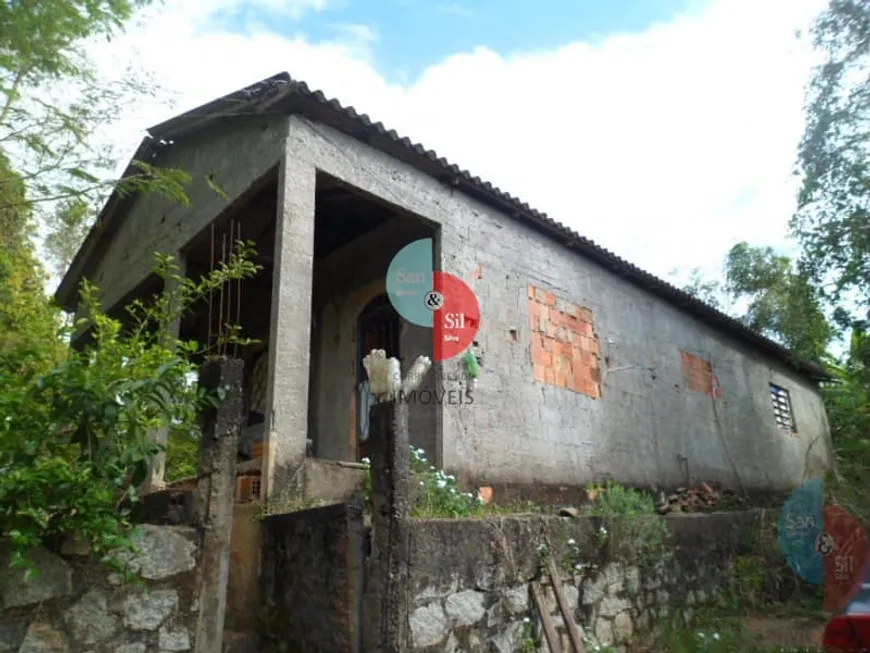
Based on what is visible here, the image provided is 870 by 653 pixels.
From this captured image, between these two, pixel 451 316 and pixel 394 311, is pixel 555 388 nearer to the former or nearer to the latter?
pixel 451 316

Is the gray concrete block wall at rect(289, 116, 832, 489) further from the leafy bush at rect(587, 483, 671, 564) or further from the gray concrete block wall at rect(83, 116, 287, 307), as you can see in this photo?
the leafy bush at rect(587, 483, 671, 564)

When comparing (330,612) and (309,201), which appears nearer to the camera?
(330,612)

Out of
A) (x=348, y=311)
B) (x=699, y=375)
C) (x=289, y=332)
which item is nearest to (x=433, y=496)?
(x=289, y=332)

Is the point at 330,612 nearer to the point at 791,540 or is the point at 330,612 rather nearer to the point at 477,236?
the point at 477,236

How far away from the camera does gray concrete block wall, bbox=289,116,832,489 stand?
7.07m

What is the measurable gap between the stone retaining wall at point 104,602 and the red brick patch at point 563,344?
17.5 ft

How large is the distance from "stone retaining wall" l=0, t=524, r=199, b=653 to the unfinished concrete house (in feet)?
5.96

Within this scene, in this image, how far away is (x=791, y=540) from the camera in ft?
28.7

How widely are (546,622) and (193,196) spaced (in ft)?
20.8

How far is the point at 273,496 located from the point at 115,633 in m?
2.05

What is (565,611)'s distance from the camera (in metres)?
5.37

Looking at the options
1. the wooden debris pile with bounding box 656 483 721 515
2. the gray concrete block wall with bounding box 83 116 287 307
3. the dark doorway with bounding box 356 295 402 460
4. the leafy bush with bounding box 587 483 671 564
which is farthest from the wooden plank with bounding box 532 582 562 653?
A: the gray concrete block wall with bounding box 83 116 287 307

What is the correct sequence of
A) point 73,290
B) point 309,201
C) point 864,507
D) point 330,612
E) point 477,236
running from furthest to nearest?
point 73,290 → point 864,507 → point 477,236 → point 309,201 → point 330,612

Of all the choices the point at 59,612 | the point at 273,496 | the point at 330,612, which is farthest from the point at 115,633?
the point at 273,496
